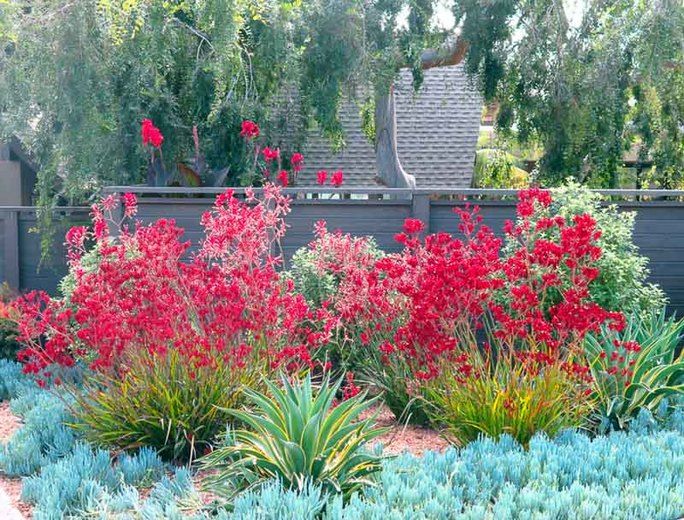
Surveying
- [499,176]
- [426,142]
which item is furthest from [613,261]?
[426,142]

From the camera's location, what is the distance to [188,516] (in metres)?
4.53

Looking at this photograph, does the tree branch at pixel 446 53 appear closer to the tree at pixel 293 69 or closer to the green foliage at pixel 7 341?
the tree at pixel 293 69

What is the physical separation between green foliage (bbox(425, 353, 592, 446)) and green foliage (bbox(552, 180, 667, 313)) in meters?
1.89

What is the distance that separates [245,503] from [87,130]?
26.5 feet

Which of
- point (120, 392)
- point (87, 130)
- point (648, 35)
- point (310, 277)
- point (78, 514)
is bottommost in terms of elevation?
point (78, 514)

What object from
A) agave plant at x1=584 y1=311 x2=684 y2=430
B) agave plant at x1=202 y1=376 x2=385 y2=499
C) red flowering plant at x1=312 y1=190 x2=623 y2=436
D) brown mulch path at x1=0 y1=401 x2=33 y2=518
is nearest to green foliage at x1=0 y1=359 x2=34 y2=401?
brown mulch path at x1=0 y1=401 x2=33 y2=518

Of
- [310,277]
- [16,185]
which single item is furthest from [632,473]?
[16,185]

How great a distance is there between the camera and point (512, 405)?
5.55m

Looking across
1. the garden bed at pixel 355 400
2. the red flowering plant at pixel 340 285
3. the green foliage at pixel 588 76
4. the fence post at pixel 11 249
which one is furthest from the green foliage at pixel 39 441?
the green foliage at pixel 588 76

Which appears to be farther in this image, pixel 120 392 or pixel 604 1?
pixel 604 1

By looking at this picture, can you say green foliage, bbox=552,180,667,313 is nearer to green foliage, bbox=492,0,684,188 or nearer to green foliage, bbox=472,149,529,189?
green foliage, bbox=492,0,684,188

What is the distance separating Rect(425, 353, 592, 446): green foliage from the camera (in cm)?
560

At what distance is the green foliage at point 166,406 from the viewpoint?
5.72m

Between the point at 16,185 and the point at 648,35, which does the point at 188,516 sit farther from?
the point at 16,185
